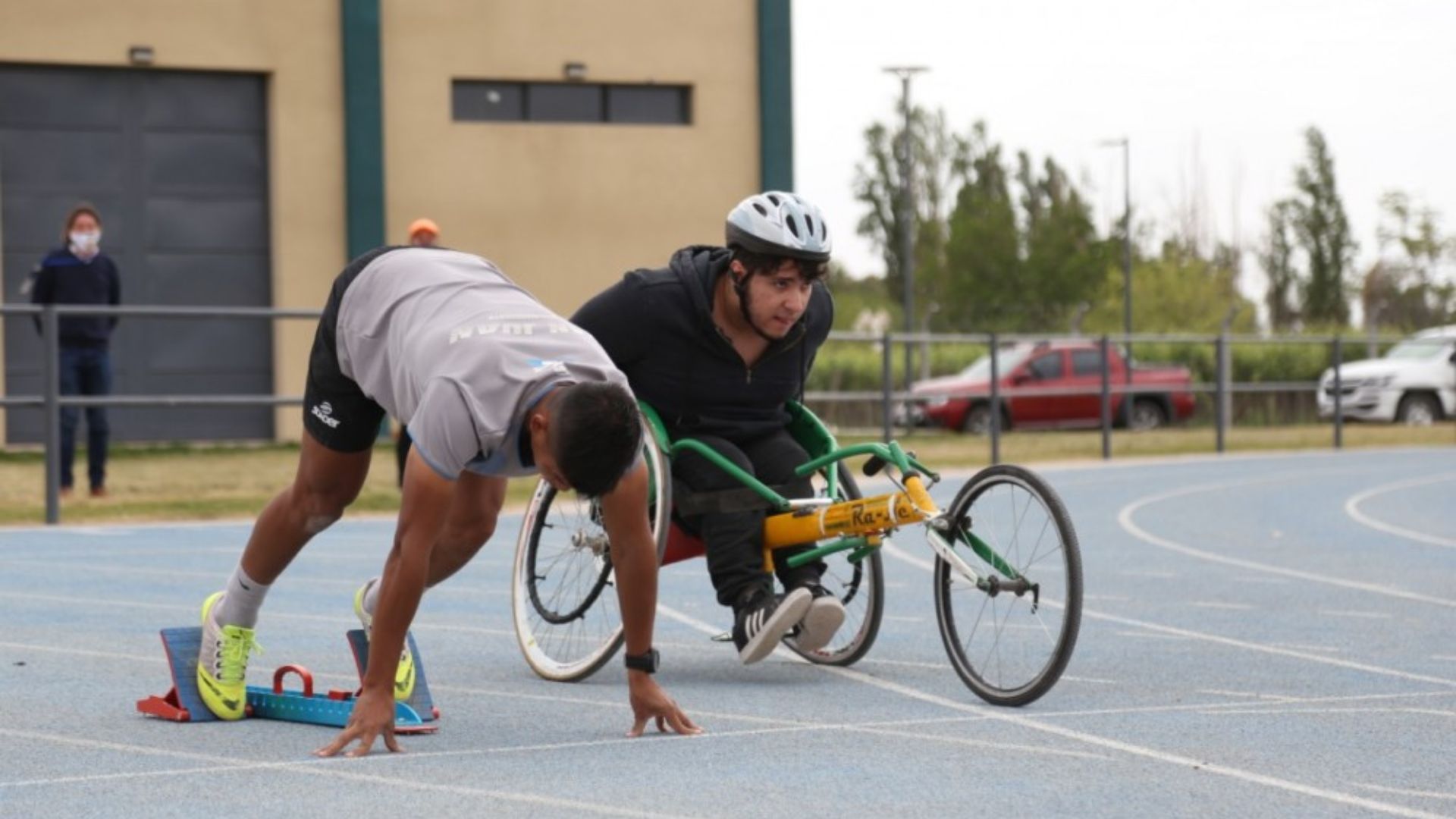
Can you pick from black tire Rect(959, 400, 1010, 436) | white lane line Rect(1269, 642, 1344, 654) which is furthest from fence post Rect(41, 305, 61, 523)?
black tire Rect(959, 400, 1010, 436)

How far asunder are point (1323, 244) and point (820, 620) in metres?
85.8

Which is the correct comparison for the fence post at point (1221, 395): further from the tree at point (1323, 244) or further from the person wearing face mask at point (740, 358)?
the tree at point (1323, 244)

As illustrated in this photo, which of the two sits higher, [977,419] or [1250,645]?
[1250,645]

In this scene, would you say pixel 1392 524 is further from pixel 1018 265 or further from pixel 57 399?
pixel 1018 265

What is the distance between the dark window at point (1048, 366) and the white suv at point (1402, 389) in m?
5.79

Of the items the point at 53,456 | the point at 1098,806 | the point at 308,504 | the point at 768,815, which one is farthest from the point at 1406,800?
the point at 53,456

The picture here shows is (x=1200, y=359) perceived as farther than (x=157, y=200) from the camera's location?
Yes

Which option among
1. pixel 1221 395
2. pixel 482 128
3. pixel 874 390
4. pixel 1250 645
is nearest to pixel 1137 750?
pixel 1250 645

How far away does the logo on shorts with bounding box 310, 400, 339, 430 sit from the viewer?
6.62m

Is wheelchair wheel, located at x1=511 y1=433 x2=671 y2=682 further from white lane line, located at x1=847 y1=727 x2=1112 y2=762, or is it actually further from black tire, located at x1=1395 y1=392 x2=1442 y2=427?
black tire, located at x1=1395 y1=392 x2=1442 y2=427

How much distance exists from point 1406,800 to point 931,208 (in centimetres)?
10847

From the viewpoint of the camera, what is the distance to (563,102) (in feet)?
102

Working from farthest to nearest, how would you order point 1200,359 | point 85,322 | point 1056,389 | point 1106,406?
point 1200,359
point 1056,389
point 1106,406
point 85,322

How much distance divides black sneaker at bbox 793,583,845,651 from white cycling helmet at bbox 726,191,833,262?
1.05 meters
